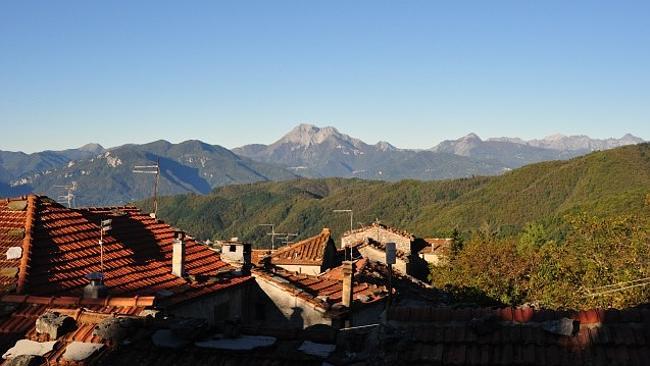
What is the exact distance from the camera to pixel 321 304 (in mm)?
Answer: 18359

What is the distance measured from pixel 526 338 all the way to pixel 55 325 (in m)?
6.44

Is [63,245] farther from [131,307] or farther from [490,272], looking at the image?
[490,272]

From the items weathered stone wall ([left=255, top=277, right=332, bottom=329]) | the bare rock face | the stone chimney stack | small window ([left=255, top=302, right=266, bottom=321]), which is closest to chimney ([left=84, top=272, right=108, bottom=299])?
the bare rock face

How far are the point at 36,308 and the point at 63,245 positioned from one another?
5093 mm

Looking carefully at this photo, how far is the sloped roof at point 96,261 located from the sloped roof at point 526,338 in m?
8.57

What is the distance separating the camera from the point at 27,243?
48.4ft

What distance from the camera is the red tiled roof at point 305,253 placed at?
34.2m

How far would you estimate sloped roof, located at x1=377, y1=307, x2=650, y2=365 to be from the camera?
6773 mm

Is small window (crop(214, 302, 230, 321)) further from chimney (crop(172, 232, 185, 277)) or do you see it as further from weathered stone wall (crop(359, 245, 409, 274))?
weathered stone wall (crop(359, 245, 409, 274))

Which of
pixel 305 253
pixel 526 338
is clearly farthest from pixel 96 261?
pixel 305 253

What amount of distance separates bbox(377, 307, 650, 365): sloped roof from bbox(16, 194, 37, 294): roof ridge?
923 centimetres

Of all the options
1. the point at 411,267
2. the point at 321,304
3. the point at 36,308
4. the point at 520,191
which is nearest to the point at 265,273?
the point at 321,304

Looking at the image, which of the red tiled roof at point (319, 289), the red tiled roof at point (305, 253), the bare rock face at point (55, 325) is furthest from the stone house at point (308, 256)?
the bare rock face at point (55, 325)

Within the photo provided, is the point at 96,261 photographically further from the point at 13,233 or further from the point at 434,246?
the point at 434,246
